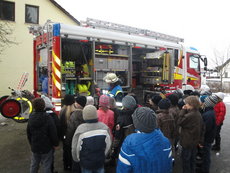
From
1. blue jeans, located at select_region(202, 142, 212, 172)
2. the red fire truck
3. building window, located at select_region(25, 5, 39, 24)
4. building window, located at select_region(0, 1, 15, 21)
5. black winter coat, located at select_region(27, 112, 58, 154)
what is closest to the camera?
black winter coat, located at select_region(27, 112, 58, 154)

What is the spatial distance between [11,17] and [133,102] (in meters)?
13.8

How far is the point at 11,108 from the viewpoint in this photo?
17.7 feet

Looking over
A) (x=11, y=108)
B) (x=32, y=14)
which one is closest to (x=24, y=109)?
(x=11, y=108)

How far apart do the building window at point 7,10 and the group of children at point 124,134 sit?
1286cm

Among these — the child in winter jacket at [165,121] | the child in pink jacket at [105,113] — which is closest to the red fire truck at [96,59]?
the child in pink jacket at [105,113]

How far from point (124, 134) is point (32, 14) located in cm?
1419

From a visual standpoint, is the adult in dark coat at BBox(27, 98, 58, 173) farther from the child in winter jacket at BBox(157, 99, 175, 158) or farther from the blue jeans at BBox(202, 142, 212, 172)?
the blue jeans at BBox(202, 142, 212, 172)

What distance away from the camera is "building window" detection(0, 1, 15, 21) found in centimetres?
1395

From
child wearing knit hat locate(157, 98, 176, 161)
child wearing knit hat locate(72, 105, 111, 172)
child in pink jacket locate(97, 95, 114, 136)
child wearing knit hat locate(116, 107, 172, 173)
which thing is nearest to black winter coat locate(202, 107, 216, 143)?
child wearing knit hat locate(157, 98, 176, 161)

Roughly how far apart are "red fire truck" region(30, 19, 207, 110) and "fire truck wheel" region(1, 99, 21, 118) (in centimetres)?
83

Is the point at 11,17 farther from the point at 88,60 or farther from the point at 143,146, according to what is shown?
the point at 143,146

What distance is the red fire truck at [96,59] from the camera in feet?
17.1

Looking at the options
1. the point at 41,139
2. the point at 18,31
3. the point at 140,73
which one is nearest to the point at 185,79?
the point at 140,73

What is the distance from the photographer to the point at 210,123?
12.1ft
